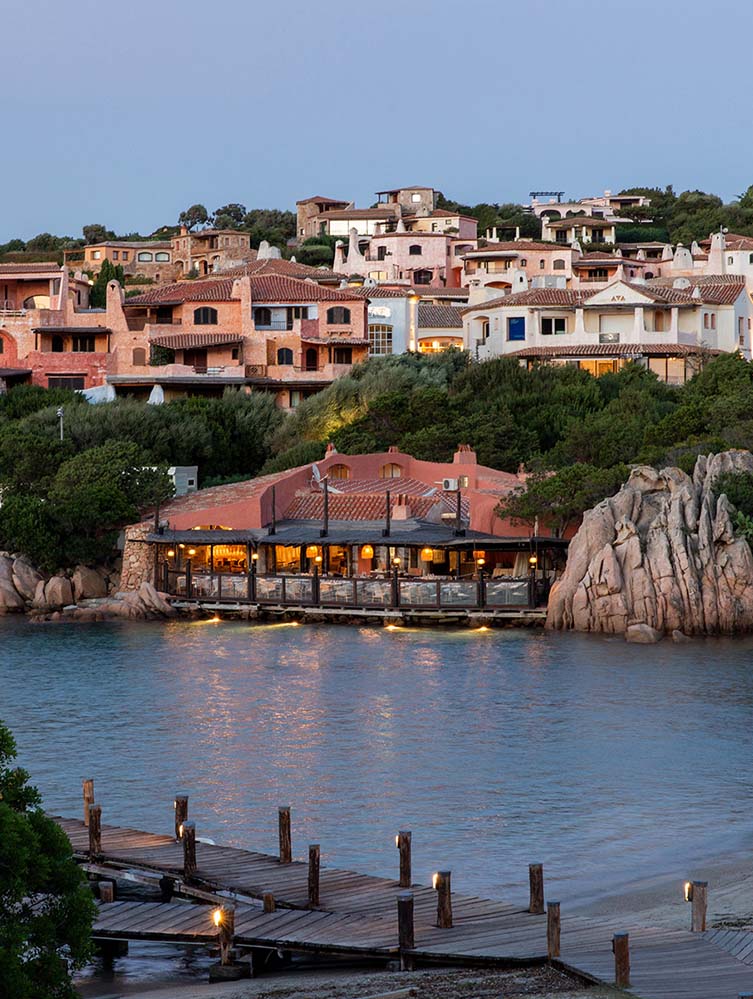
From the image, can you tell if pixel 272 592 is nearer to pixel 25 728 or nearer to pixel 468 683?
pixel 468 683

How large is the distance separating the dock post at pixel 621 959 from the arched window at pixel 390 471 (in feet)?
150

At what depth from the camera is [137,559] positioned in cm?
5981

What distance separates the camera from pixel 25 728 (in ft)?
125

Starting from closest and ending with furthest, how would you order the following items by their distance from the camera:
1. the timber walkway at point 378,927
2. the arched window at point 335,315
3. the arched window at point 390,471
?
the timber walkway at point 378,927 → the arched window at point 390,471 → the arched window at point 335,315

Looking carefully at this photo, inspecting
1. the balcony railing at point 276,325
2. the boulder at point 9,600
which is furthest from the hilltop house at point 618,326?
the boulder at point 9,600

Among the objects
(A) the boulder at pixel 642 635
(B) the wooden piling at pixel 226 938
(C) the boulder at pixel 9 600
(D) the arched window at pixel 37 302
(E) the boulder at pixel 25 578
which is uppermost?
(D) the arched window at pixel 37 302

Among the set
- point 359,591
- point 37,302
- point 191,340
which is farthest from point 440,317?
point 359,591

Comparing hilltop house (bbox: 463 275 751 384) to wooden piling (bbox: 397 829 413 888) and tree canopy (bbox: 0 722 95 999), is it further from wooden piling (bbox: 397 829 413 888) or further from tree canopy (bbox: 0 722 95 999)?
tree canopy (bbox: 0 722 95 999)

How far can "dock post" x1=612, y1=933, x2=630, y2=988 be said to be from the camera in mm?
18141

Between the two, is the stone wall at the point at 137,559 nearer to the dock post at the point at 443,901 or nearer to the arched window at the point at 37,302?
the arched window at the point at 37,302

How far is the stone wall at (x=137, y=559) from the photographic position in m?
59.4

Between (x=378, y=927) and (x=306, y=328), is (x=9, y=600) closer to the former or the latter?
(x=306, y=328)

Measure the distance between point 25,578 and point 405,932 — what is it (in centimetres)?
4233

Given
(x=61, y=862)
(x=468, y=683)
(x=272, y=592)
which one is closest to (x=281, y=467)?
(x=272, y=592)
